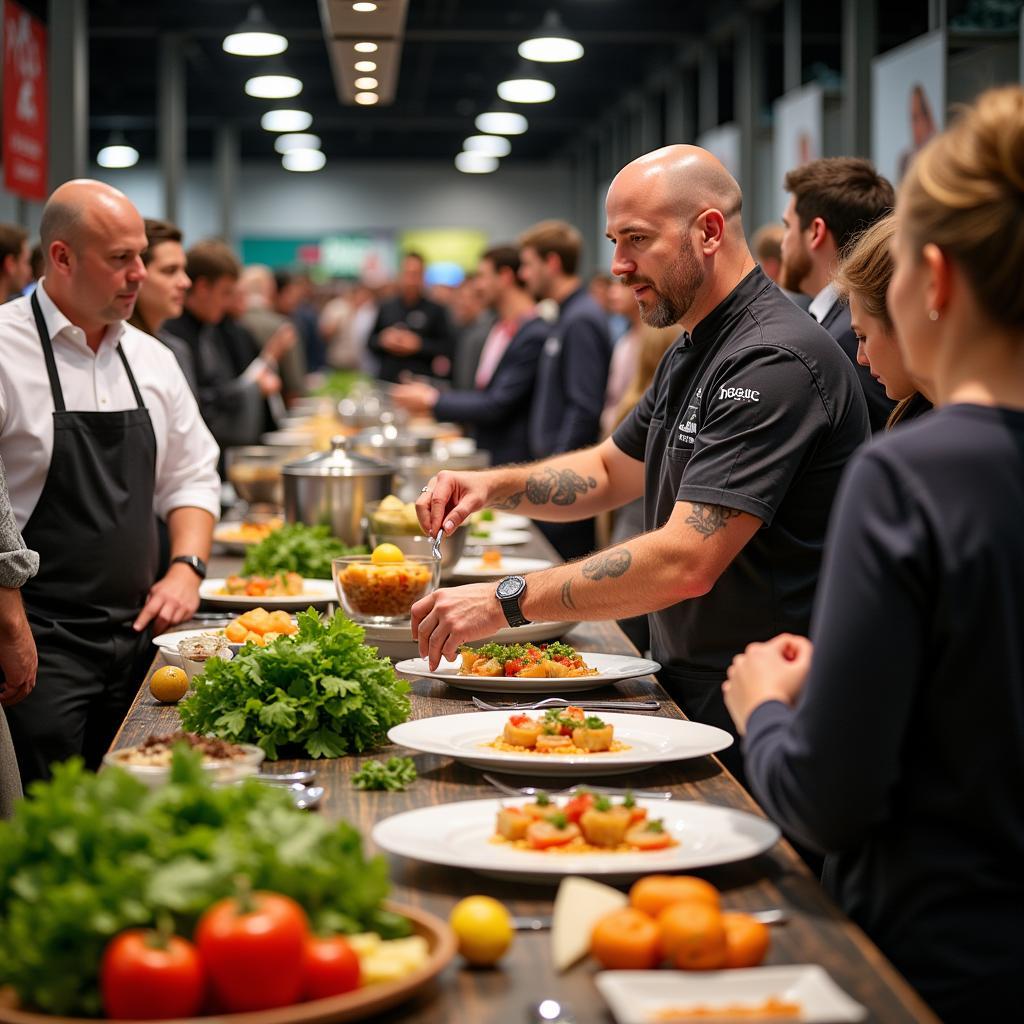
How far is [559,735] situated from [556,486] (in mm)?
1314

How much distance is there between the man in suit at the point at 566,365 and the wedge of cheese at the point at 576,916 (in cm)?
501

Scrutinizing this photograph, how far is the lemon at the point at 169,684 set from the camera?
8.16 feet

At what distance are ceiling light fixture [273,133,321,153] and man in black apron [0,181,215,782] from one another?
19938mm

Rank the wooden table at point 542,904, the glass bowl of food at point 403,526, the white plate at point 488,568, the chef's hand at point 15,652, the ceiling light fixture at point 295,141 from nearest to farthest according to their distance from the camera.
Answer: the wooden table at point 542,904 → the chef's hand at point 15,652 → the glass bowl of food at point 403,526 → the white plate at point 488,568 → the ceiling light fixture at point 295,141

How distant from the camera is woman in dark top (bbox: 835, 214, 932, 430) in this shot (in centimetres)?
258

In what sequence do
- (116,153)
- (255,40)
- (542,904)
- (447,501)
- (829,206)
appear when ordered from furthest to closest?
1. (116,153)
2. (255,40)
3. (829,206)
4. (447,501)
5. (542,904)

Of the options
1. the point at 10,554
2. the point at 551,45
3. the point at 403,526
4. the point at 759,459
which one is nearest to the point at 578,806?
the point at 759,459

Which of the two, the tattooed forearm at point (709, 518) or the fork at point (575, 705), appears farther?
the tattooed forearm at point (709, 518)

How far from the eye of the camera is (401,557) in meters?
2.85

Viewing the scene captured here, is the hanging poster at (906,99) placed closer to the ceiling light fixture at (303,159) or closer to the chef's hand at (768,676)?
the chef's hand at (768,676)

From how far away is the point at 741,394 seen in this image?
259 centimetres

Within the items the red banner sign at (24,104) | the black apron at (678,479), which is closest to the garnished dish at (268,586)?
the black apron at (678,479)

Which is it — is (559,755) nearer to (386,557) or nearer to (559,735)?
(559,735)

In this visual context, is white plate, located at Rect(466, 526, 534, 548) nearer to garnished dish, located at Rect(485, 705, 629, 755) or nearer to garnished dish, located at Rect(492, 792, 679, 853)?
garnished dish, located at Rect(485, 705, 629, 755)
